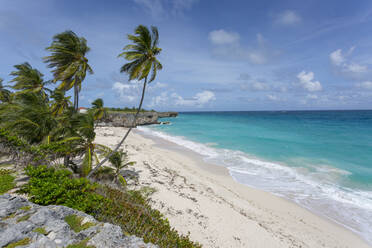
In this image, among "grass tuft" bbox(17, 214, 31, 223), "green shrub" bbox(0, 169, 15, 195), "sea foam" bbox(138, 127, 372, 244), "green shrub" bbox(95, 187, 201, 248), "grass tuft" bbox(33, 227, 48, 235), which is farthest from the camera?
"sea foam" bbox(138, 127, 372, 244)

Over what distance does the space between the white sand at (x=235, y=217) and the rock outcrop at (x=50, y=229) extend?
327 centimetres

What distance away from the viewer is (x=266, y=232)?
20.8 ft

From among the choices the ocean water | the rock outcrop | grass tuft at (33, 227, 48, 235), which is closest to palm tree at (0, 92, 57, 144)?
the rock outcrop

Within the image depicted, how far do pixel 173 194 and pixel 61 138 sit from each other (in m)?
5.99

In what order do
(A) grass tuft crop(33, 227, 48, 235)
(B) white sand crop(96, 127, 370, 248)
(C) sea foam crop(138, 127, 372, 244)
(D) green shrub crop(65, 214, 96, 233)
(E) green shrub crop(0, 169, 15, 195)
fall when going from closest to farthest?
(A) grass tuft crop(33, 227, 48, 235), (D) green shrub crop(65, 214, 96, 233), (E) green shrub crop(0, 169, 15, 195), (B) white sand crop(96, 127, 370, 248), (C) sea foam crop(138, 127, 372, 244)

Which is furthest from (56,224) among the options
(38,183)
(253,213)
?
(253,213)

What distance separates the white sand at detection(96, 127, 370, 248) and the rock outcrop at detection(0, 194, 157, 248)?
3274mm

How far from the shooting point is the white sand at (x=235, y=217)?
589 cm

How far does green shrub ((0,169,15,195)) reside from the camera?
4988 mm

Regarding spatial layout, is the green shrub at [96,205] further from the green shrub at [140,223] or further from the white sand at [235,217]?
the white sand at [235,217]

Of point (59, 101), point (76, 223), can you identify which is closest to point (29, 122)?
point (59, 101)

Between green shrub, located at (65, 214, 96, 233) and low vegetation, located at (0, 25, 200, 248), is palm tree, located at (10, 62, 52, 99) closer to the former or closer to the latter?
low vegetation, located at (0, 25, 200, 248)

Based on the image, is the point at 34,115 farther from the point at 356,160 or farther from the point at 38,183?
the point at 356,160

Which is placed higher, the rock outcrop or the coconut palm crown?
the coconut palm crown
